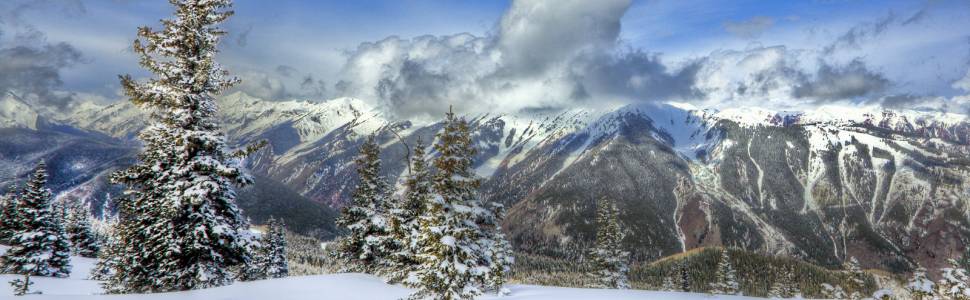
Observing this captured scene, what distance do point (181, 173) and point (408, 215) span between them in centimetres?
1352

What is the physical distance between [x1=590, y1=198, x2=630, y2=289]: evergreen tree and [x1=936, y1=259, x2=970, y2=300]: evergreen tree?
28539 millimetres

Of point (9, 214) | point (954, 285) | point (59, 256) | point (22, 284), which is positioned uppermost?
point (9, 214)

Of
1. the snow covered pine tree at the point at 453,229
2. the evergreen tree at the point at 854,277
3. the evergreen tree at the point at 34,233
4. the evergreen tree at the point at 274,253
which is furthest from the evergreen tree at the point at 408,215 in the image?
the evergreen tree at the point at 854,277

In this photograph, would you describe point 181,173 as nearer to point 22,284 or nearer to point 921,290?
point 22,284

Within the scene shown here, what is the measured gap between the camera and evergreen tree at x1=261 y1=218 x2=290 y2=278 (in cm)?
5559

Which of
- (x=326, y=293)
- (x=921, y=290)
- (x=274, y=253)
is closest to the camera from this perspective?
(x=326, y=293)

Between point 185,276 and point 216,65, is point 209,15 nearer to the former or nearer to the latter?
point 216,65

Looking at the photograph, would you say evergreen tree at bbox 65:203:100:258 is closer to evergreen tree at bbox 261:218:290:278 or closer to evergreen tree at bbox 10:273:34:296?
evergreen tree at bbox 261:218:290:278

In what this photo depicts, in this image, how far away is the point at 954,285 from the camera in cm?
2102

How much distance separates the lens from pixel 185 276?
57.1ft

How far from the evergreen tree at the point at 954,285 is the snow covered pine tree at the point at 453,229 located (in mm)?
19408

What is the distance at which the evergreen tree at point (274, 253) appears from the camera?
55594 millimetres

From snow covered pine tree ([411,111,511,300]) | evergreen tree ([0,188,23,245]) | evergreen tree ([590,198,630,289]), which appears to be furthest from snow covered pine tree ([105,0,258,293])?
evergreen tree ([0,188,23,245])

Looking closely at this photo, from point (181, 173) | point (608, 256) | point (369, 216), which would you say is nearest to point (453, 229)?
point (181, 173)
